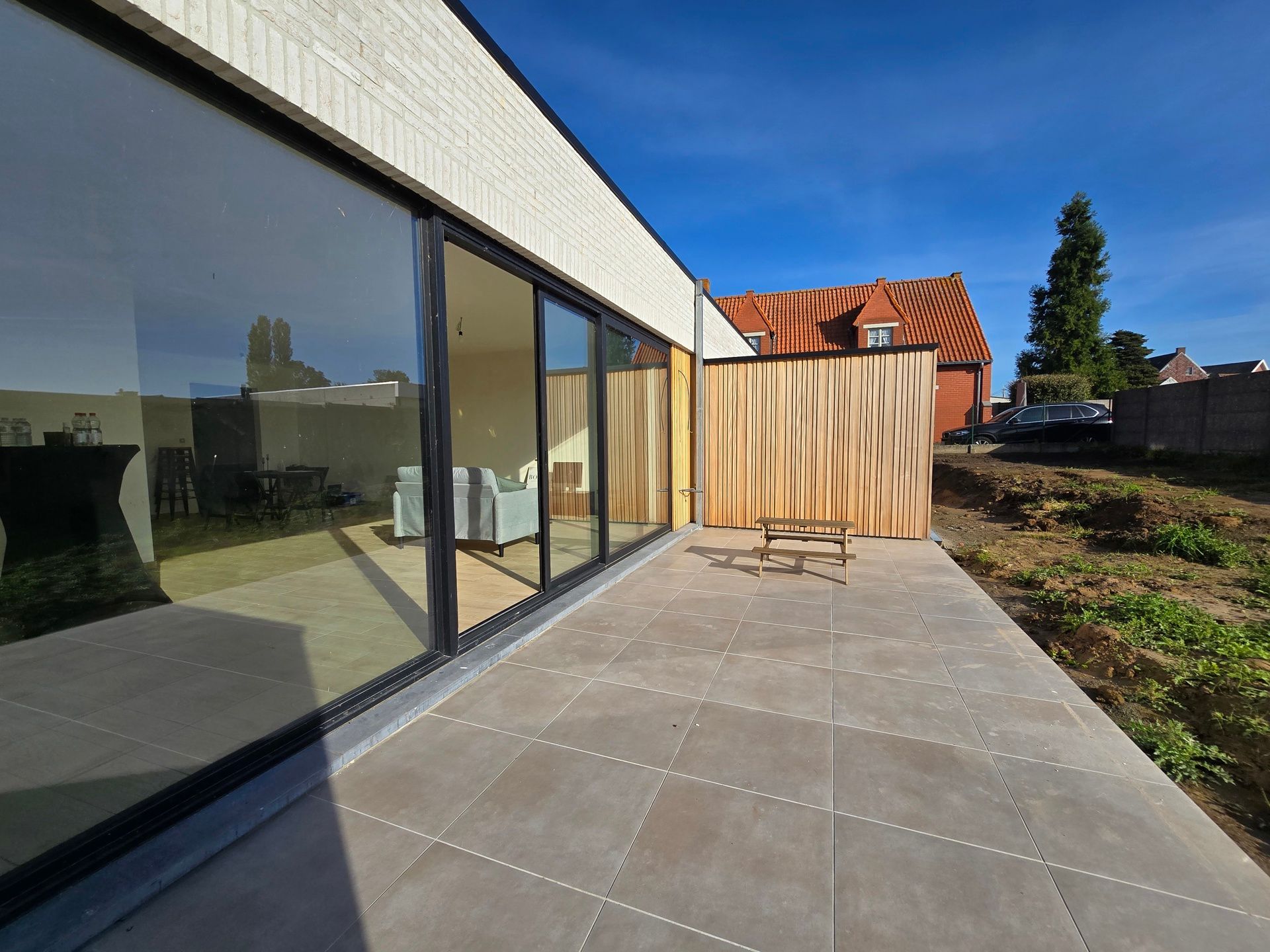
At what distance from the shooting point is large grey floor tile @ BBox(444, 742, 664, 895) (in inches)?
61.6

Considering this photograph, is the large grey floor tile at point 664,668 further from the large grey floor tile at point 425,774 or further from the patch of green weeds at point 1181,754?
the patch of green weeds at point 1181,754

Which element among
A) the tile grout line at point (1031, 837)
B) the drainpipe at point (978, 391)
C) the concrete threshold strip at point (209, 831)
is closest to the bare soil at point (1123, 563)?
the tile grout line at point (1031, 837)

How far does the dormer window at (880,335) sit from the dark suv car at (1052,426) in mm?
5919

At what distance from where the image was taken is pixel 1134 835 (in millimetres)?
1653

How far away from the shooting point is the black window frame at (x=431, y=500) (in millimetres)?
1427

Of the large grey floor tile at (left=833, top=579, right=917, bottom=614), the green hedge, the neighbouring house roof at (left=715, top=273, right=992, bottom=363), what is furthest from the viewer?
the neighbouring house roof at (left=715, top=273, right=992, bottom=363)

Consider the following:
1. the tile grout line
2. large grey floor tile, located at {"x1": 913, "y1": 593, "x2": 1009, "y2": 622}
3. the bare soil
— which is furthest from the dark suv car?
the tile grout line

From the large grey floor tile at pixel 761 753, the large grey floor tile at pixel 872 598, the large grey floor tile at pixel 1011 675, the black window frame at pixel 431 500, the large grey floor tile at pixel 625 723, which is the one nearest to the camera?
the black window frame at pixel 431 500

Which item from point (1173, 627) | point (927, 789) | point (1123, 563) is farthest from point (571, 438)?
point (1123, 563)

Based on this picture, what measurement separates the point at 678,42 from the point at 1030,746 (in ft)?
21.4

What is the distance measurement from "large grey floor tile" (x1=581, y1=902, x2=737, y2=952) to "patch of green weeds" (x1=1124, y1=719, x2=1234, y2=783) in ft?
6.58

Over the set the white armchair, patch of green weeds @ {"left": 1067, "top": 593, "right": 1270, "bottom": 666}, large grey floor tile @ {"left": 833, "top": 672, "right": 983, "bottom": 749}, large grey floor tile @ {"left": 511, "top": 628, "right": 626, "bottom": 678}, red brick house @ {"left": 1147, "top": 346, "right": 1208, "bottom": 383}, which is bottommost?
large grey floor tile @ {"left": 833, "top": 672, "right": 983, "bottom": 749}

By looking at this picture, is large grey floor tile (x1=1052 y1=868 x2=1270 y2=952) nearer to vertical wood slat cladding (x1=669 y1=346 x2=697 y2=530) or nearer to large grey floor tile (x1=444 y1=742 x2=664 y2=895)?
large grey floor tile (x1=444 y1=742 x2=664 y2=895)

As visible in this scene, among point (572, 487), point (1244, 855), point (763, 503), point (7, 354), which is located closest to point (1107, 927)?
point (1244, 855)
